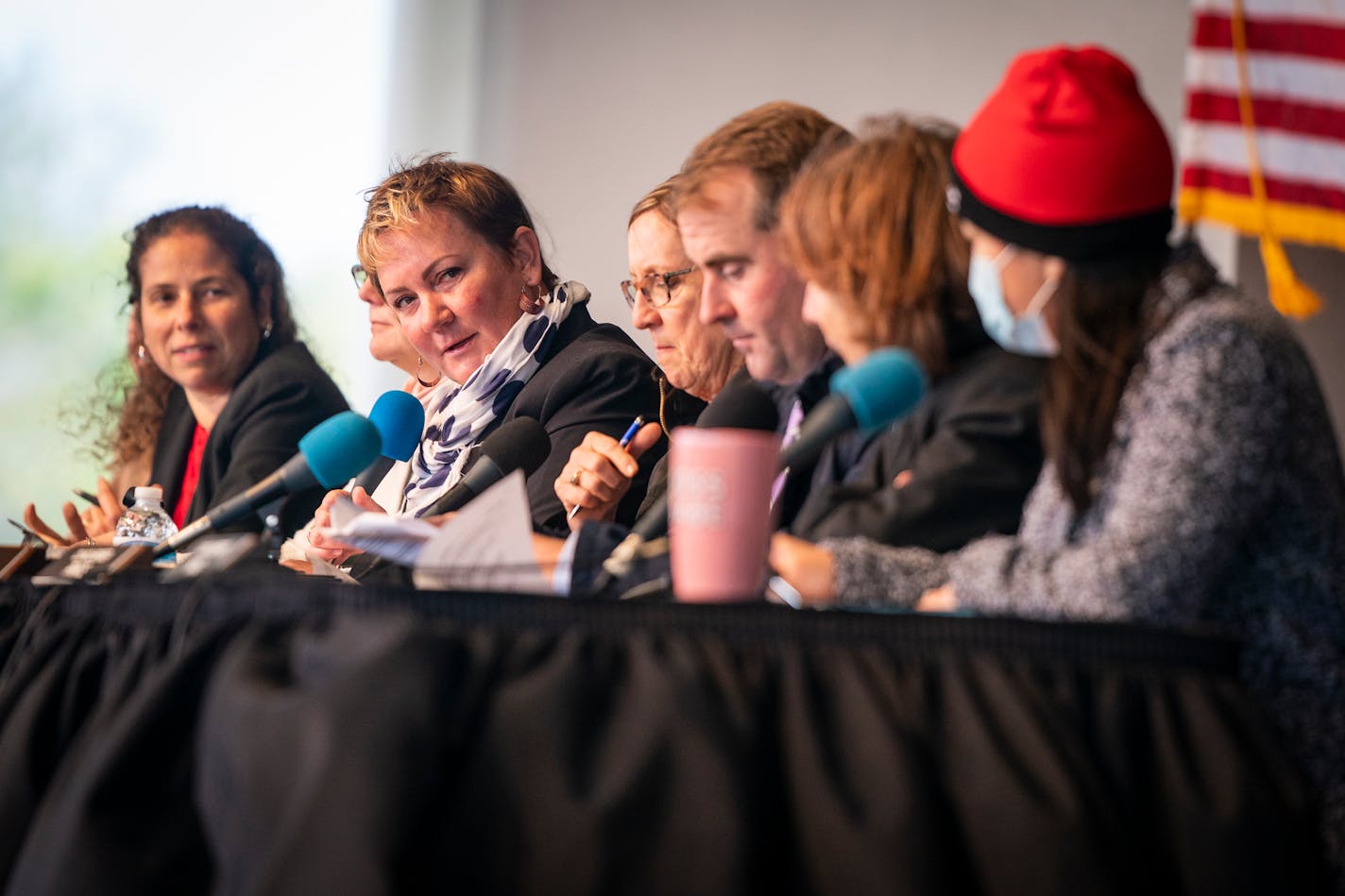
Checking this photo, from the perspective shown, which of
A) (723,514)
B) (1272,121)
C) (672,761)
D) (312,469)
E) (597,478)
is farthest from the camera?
(1272,121)

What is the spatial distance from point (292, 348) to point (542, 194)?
2.98 feet

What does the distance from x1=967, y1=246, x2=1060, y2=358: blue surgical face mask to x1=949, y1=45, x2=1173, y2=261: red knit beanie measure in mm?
35

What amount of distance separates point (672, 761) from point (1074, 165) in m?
0.57

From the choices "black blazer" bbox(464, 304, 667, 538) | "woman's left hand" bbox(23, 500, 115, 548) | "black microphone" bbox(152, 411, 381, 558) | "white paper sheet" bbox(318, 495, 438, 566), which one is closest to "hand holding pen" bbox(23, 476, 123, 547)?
"woman's left hand" bbox(23, 500, 115, 548)

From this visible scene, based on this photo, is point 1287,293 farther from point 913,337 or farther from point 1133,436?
point 1133,436

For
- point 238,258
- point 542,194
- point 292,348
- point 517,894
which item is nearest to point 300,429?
point 292,348

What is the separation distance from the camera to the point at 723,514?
2.72 feet

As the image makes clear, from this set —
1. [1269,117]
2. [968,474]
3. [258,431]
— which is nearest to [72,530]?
[258,431]

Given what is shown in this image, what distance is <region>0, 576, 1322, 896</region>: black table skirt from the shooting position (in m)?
0.68

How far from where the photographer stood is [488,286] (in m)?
2.37

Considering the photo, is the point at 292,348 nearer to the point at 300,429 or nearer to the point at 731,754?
the point at 300,429

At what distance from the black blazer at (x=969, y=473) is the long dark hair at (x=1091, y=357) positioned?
0.16m

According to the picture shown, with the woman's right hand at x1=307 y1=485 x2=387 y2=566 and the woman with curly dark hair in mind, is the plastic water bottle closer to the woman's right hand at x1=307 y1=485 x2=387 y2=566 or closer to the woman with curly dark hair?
the woman's right hand at x1=307 y1=485 x2=387 y2=566

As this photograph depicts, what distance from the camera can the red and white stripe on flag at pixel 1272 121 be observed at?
2.41 metres
